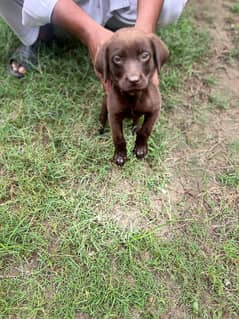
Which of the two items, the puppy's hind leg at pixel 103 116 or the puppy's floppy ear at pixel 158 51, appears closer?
the puppy's floppy ear at pixel 158 51

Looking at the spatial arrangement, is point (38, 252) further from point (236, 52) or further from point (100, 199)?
point (236, 52)

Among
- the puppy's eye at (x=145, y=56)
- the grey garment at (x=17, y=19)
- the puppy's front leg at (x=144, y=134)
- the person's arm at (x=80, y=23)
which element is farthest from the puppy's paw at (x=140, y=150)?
the grey garment at (x=17, y=19)

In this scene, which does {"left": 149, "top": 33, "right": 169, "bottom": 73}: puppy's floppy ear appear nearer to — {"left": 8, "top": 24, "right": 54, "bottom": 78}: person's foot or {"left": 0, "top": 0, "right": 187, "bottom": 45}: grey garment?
{"left": 0, "top": 0, "right": 187, "bottom": 45}: grey garment

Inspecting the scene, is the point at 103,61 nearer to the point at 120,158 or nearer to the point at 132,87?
the point at 132,87

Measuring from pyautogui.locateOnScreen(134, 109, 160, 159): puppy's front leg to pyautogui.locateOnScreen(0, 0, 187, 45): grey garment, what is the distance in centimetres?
75

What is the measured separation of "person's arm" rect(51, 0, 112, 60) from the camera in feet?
7.76

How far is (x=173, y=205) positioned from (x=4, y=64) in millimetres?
1547

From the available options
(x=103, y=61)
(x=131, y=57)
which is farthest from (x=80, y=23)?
(x=131, y=57)

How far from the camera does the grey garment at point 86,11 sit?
99.2 inches

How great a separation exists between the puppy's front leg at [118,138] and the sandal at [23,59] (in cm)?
99

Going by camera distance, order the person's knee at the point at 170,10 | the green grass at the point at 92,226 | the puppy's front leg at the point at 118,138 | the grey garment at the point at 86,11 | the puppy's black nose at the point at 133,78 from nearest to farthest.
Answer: the puppy's black nose at the point at 133,78 → the green grass at the point at 92,226 → the puppy's front leg at the point at 118,138 → the grey garment at the point at 86,11 → the person's knee at the point at 170,10

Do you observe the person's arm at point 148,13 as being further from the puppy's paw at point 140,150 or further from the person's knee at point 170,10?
the puppy's paw at point 140,150

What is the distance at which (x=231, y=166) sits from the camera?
2656 mm

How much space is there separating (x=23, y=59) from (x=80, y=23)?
31.6 inches
